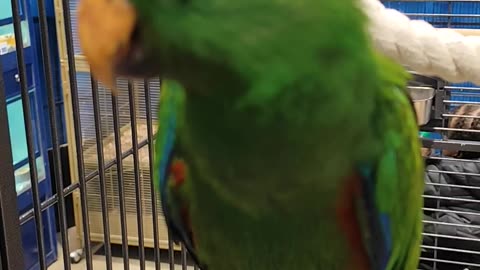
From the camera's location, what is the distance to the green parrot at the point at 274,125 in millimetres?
273

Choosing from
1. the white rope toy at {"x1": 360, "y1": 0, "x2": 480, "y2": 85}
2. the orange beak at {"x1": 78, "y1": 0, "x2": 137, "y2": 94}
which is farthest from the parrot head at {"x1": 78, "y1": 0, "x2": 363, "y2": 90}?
the white rope toy at {"x1": 360, "y1": 0, "x2": 480, "y2": 85}

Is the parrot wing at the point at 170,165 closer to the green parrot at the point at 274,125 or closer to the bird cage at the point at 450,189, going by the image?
the green parrot at the point at 274,125

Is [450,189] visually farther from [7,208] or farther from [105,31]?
[105,31]

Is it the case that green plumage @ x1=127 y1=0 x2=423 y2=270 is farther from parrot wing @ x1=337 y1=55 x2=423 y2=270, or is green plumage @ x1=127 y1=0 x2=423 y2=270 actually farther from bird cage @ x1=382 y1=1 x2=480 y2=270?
bird cage @ x1=382 y1=1 x2=480 y2=270

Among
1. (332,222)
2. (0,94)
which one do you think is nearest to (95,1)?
(332,222)

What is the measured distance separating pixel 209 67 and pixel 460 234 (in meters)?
1.31

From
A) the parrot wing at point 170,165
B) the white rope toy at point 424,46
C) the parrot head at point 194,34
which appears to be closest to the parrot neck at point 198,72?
the parrot head at point 194,34

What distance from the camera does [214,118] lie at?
31 cm

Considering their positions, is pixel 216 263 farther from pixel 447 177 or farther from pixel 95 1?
pixel 447 177

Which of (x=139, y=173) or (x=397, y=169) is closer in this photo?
(x=397, y=169)

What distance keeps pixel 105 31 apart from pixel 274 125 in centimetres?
9

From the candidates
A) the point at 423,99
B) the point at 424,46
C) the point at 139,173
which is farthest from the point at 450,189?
the point at 139,173

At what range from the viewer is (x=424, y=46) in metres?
0.79

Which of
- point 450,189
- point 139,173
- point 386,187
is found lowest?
point 450,189
